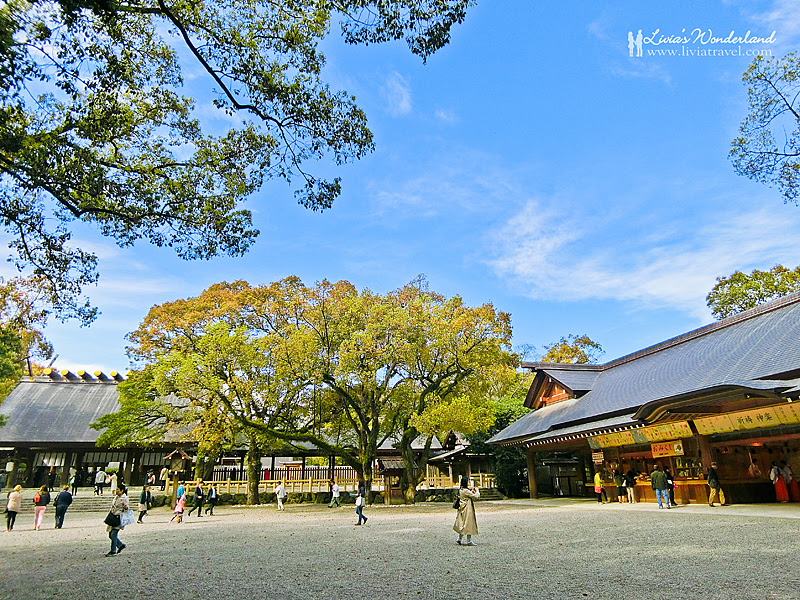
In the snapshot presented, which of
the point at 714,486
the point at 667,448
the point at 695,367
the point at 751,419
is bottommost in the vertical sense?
the point at 714,486

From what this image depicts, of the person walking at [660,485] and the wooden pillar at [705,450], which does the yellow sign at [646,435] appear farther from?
the person walking at [660,485]

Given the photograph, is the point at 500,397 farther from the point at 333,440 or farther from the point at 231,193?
the point at 231,193

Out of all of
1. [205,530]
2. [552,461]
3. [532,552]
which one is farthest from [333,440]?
[532,552]

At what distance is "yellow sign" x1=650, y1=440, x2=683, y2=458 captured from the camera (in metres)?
16.6

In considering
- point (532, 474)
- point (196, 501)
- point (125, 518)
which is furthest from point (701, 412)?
point (196, 501)

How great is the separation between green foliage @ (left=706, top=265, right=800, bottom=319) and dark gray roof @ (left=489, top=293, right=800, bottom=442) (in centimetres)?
1157

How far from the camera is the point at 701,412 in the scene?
15.3m

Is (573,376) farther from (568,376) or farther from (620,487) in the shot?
(620,487)

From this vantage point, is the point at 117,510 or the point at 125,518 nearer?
the point at 117,510

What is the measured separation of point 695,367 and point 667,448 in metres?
2.96

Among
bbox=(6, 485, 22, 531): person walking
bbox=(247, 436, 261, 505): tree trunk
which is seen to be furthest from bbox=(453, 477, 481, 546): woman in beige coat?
bbox=(247, 436, 261, 505): tree trunk

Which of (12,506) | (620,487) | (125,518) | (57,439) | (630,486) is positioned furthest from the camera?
(57,439)

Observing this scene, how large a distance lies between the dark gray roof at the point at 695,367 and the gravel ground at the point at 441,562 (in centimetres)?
377

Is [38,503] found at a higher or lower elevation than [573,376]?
lower
